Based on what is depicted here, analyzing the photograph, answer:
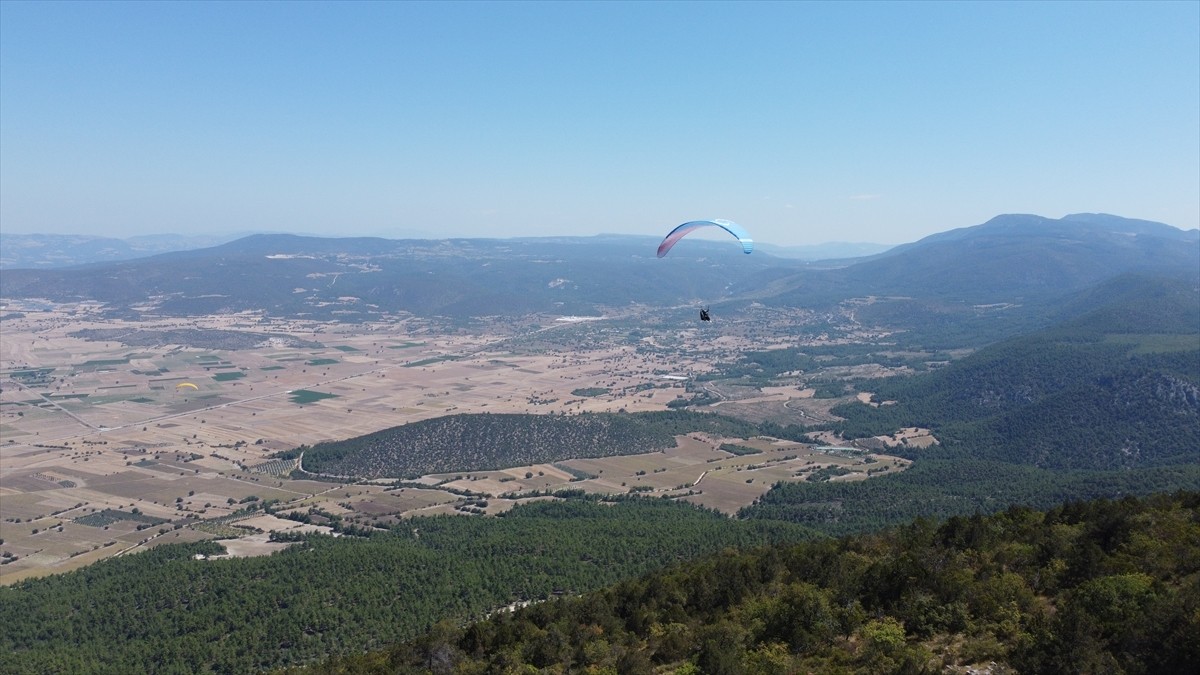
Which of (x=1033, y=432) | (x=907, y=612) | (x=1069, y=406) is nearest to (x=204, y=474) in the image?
(x=907, y=612)

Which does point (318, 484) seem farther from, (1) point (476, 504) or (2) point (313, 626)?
(2) point (313, 626)

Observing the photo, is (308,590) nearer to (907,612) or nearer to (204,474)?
(907,612)

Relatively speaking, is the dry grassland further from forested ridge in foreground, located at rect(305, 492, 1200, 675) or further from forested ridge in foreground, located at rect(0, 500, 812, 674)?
forested ridge in foreground, located at rect(305, 492, 1200, 675)

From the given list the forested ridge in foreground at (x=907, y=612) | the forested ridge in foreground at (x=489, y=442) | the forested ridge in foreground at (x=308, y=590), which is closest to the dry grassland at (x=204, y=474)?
the forested ridge in foreground at (x=489, y=442)

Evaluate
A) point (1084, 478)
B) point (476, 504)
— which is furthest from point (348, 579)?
point (1084, 478)

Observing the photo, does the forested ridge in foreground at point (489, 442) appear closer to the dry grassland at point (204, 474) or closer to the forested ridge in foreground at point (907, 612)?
the dry grassland at point (204, 474)

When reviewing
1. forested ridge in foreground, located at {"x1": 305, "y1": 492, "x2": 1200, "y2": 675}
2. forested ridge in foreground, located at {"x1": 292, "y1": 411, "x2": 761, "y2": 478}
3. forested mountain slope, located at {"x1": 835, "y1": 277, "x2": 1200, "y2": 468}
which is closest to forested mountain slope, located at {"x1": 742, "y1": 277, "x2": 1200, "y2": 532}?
forested mountain slope, located at {"x1": 835, "y1": 277, "x2": 1200, "y2": 468}
